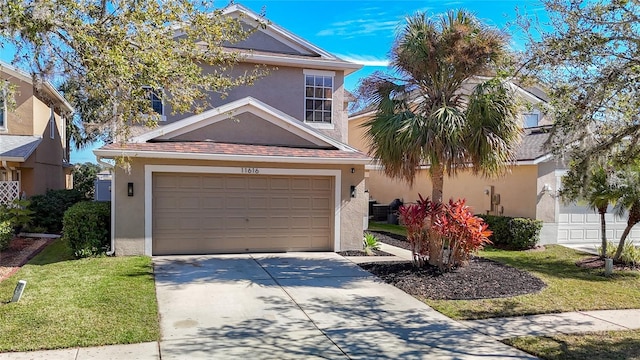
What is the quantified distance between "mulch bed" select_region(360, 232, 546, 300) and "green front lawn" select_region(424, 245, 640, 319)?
0.29m

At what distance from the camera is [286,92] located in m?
15.3

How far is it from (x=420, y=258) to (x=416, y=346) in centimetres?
464

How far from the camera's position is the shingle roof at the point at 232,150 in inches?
448

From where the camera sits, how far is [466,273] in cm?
1014

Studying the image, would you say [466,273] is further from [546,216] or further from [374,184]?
[374,184]

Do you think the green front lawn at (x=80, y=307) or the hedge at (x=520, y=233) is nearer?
the green front lawn at (x=80, y=307)

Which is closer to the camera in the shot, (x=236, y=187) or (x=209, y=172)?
(x=209, y=172)

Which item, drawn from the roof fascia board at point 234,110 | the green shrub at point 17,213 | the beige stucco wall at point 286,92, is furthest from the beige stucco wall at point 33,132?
the beige stucco wall at point 286,92

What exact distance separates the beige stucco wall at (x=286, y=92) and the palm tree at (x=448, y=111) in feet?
15.4

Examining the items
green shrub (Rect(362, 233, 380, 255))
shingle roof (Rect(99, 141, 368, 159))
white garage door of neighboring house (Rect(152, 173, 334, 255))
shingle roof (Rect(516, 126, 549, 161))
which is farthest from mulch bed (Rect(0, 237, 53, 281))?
shingle roof (Rect(516, 126, 549, 161))

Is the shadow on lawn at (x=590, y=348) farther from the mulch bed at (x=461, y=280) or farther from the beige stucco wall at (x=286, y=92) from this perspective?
the beige stucco wall at (x=286, y=92)

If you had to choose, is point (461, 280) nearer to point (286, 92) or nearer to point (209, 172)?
point (209, 172)

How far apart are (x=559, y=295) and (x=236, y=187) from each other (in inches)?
318

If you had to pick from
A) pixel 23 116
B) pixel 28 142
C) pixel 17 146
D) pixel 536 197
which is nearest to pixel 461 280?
pixel 536 197
